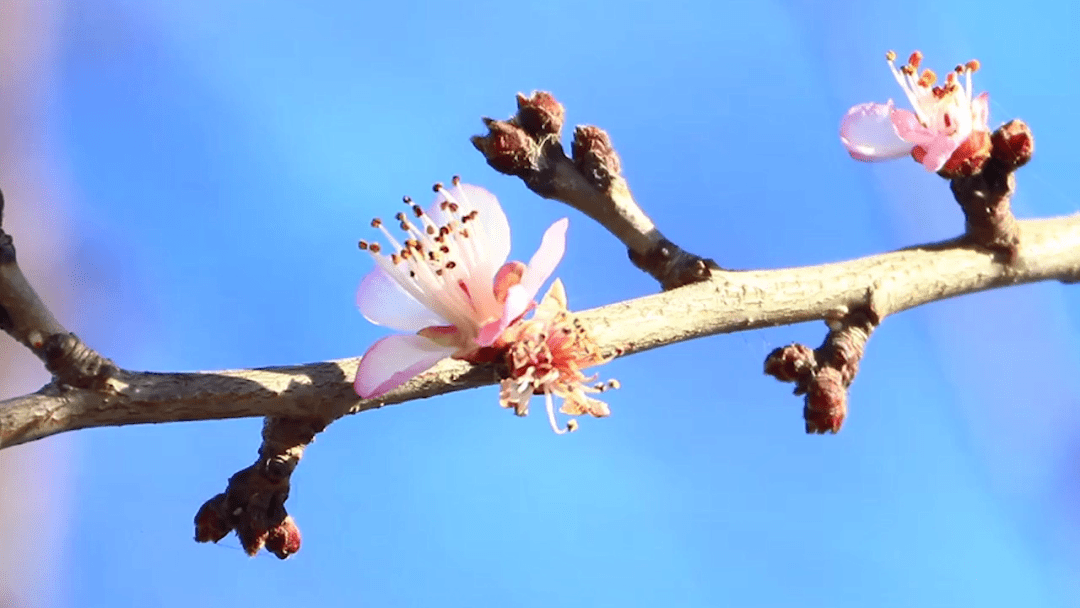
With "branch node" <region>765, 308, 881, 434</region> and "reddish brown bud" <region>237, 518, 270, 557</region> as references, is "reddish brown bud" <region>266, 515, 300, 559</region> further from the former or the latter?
"branch node" <region>765, 308, 881, 434</region>

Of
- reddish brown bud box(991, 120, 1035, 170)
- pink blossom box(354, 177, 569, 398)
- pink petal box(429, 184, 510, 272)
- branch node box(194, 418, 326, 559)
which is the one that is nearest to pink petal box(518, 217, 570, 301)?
pink blossom box(354, 177, 569, 398)

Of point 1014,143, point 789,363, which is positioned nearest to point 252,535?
point 789,363

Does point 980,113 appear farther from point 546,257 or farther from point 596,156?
point 546,257

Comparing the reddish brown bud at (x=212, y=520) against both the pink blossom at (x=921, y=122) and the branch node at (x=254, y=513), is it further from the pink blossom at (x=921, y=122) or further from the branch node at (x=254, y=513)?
the pink blossom at (x=921, y=122)

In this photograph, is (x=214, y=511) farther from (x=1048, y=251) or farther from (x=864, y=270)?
(x=1048, y=251)

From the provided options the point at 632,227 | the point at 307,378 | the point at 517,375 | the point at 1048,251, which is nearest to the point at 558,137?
the point at 632,227

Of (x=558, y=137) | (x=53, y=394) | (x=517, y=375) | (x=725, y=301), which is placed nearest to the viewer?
(x=53, y=394)
